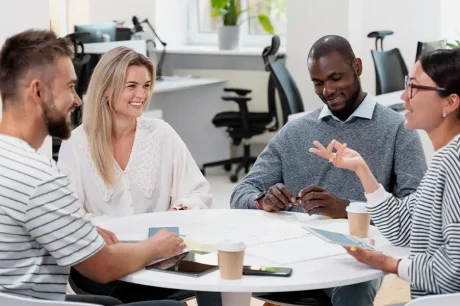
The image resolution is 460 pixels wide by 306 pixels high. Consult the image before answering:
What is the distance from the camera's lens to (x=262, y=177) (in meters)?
3.24

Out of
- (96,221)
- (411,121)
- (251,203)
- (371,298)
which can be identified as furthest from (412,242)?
(96,221)

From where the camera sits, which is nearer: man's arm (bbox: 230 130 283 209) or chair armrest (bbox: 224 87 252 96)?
man's arm (bbox: 230 130 283 209)

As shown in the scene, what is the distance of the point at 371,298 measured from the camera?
9.20 feet

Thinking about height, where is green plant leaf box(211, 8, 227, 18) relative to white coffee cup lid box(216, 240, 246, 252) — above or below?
above

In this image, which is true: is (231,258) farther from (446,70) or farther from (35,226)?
(446,70)

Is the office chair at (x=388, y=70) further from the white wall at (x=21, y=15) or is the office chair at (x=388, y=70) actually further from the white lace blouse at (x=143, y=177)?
the white lace blouse at (x=143, y=177)

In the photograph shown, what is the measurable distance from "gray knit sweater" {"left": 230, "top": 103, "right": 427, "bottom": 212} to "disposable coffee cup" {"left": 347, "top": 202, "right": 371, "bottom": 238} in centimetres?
45

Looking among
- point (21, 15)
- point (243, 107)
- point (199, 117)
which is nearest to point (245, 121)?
point (243, 107)

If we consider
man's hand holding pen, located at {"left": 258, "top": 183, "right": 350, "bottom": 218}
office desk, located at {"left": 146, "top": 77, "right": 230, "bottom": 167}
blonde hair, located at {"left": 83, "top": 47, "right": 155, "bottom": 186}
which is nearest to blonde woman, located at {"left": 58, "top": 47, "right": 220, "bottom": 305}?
blonde hair, located at {"left": 83, "top": 47, "right": 155, "bottom": 186}

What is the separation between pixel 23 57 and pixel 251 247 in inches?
31.7

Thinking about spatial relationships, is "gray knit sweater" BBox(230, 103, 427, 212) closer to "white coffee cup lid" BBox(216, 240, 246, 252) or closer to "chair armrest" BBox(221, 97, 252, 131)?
"white coffee cup lid" BBox(216, 240, 246, 252)

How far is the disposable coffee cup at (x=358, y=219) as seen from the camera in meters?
2.58

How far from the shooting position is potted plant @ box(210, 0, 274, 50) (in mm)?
8055

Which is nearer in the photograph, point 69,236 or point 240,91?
point 69,236
